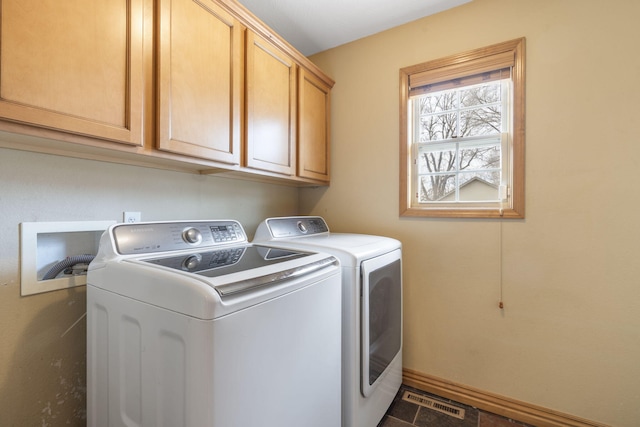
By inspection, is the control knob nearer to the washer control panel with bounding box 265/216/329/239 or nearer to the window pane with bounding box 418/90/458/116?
the washer control panel with bounding box 265/216/329/239

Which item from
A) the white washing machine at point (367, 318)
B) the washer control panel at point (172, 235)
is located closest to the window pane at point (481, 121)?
the white washing machine at point (367, 318)

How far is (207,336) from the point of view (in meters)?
0.67

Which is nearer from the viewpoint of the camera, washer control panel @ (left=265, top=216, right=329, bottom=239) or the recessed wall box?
the recessed wall box

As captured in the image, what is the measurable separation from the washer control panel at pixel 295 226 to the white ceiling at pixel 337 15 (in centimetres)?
136

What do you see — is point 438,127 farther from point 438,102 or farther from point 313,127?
point 313,127

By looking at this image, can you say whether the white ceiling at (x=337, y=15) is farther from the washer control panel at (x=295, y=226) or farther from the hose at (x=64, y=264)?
the hose at (x=64, y=264)

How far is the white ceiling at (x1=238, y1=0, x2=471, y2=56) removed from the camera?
68.3 inches

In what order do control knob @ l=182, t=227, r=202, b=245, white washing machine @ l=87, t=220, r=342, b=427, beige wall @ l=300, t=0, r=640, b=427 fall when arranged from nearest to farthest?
white washing machine @ l=87, t=220, r=342, b=427 < control knob @ l=182, t=227, r=202, b=245 < beige wall @ l=300, t=0, r=640, b=427

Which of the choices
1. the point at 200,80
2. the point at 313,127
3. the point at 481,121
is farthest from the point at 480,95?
the point at 200,80

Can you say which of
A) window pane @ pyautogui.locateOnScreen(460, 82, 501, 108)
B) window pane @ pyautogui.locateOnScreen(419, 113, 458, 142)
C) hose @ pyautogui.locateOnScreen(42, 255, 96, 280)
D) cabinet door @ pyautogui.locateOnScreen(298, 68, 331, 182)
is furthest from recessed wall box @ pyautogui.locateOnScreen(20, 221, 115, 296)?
window pane @ pyautogui.locateOnScreen(460, 82, 501, 108)

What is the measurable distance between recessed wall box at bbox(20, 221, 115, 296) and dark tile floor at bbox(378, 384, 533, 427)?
5.67ft

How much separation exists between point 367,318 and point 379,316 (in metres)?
0.20

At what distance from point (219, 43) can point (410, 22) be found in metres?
1.36

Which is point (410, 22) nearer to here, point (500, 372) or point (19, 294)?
point (500, 372)
